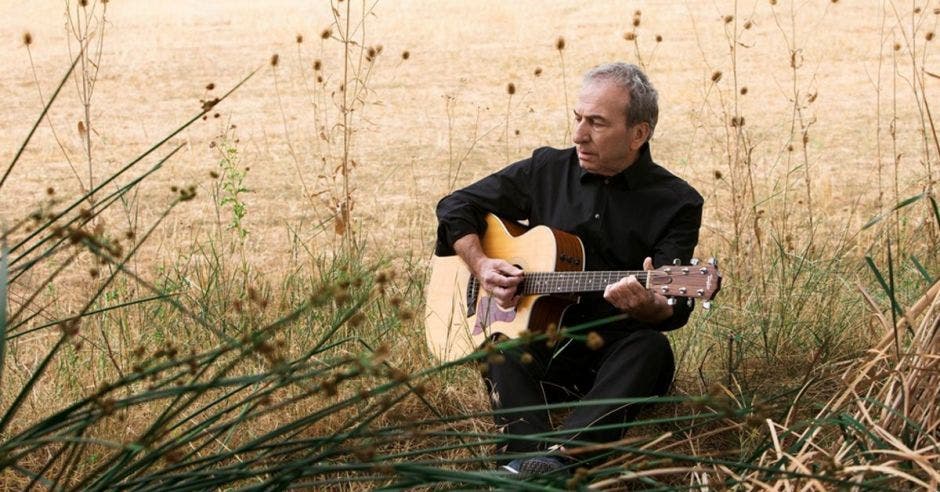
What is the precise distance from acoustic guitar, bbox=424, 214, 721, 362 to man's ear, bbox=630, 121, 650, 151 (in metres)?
0.35

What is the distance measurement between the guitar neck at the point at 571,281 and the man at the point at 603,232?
42 millimetres

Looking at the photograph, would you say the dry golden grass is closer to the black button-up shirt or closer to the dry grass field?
the dry grass field

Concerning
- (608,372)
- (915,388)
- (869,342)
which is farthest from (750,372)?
(915,388)

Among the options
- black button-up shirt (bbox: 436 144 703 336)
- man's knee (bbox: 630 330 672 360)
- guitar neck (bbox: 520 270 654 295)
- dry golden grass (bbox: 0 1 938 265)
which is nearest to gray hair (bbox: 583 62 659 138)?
black button-up shirt (bbox: 436 144 703 336)

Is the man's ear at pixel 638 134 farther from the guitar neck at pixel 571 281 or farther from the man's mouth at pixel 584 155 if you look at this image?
the guitar neck at pixel 571 281

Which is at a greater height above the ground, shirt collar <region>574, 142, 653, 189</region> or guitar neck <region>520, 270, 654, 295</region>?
shirt collar <region>574, 142, 653, 189</region>

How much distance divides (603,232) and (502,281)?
1.18ft

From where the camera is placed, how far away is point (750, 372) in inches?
174

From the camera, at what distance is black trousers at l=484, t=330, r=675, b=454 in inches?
152

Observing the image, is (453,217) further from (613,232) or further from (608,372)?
(608,372)

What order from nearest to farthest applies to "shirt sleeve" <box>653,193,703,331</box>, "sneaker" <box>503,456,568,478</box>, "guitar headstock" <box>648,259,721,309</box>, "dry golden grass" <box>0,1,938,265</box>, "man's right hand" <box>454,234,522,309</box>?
"sneaker" <box>503,456,568,478</box> < "guitar headstock" <box>648,259,721,309</box> < "shirt sleeve" <box>653,193,703,331</box> < "man's right hand" <box>454,234,522,309</box> < "dry golden grass" <box>0,1,938,265</box>

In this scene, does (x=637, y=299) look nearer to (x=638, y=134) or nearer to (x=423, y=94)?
(x=638, y=134)

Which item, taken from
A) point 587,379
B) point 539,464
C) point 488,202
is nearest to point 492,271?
point 488,202

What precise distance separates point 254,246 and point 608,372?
162 inches
